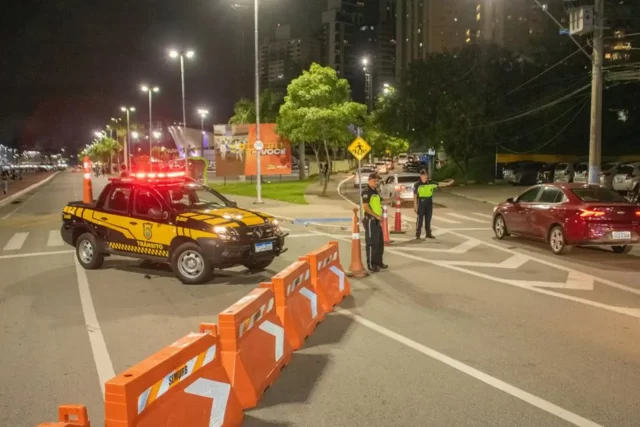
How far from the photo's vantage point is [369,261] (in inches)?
478

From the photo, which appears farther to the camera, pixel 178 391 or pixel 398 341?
pixel 398 341

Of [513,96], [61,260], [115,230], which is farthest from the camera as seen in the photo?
[513,96]

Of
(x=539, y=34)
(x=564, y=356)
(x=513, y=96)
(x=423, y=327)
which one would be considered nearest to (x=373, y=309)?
(x=423, y=327)

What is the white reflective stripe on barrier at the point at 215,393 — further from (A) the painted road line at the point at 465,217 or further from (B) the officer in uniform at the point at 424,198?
(A) the painted road line at the point at 465,217

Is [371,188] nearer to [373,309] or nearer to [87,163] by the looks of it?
[373,309]

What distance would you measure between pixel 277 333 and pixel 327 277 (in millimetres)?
2811

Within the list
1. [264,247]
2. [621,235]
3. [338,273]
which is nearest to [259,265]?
[264,247]

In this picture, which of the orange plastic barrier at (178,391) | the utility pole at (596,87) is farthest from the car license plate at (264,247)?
the utility pole at (596,87)

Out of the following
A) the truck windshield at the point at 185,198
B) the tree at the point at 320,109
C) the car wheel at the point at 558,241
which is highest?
the tree at the point at 320,109

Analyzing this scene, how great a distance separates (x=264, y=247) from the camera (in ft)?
36.3

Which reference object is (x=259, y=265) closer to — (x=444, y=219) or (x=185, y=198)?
(x=185, y=198)

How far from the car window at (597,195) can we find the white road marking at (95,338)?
10210mm

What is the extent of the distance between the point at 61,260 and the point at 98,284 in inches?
136

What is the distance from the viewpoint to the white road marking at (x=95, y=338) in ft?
21.0
